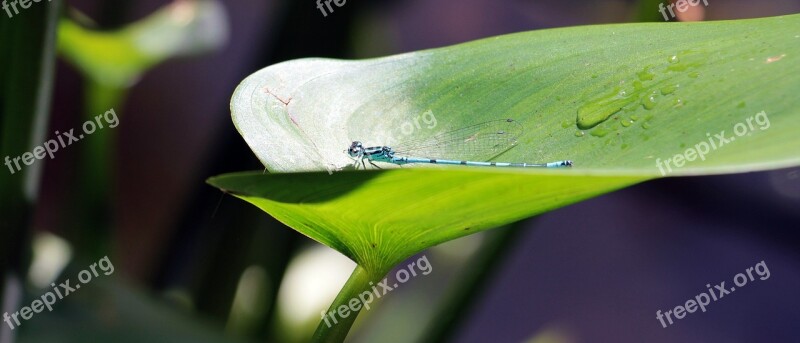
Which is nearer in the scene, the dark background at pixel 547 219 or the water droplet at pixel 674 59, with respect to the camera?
the water droplet at pixel 674 59

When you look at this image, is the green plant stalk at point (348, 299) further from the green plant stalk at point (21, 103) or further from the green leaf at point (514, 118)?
the green plant stalk at point (21, 103)

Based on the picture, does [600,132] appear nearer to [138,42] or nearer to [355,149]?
[355,149]

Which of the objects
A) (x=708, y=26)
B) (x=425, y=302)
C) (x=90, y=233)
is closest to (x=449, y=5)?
(x=425, y=302)

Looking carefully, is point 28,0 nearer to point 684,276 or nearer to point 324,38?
point 324,38

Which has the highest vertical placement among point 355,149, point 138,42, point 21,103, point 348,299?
point 138,42

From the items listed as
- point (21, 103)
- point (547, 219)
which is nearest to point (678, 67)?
point (21, 103)

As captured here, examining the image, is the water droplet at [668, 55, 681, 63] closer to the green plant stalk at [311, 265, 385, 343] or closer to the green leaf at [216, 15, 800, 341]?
the green leaf at [216, 15, 800, 341]

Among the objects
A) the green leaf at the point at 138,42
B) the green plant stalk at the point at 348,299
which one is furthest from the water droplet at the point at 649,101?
the green leaf at the point at 138,42

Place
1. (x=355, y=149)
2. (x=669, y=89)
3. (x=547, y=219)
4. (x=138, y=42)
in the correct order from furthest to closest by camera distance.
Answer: (x=547, y=219), (x=138, y=42), (x=355, y=149), (x=669, y=89)

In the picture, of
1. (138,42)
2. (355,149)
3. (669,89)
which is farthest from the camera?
(138,42)
